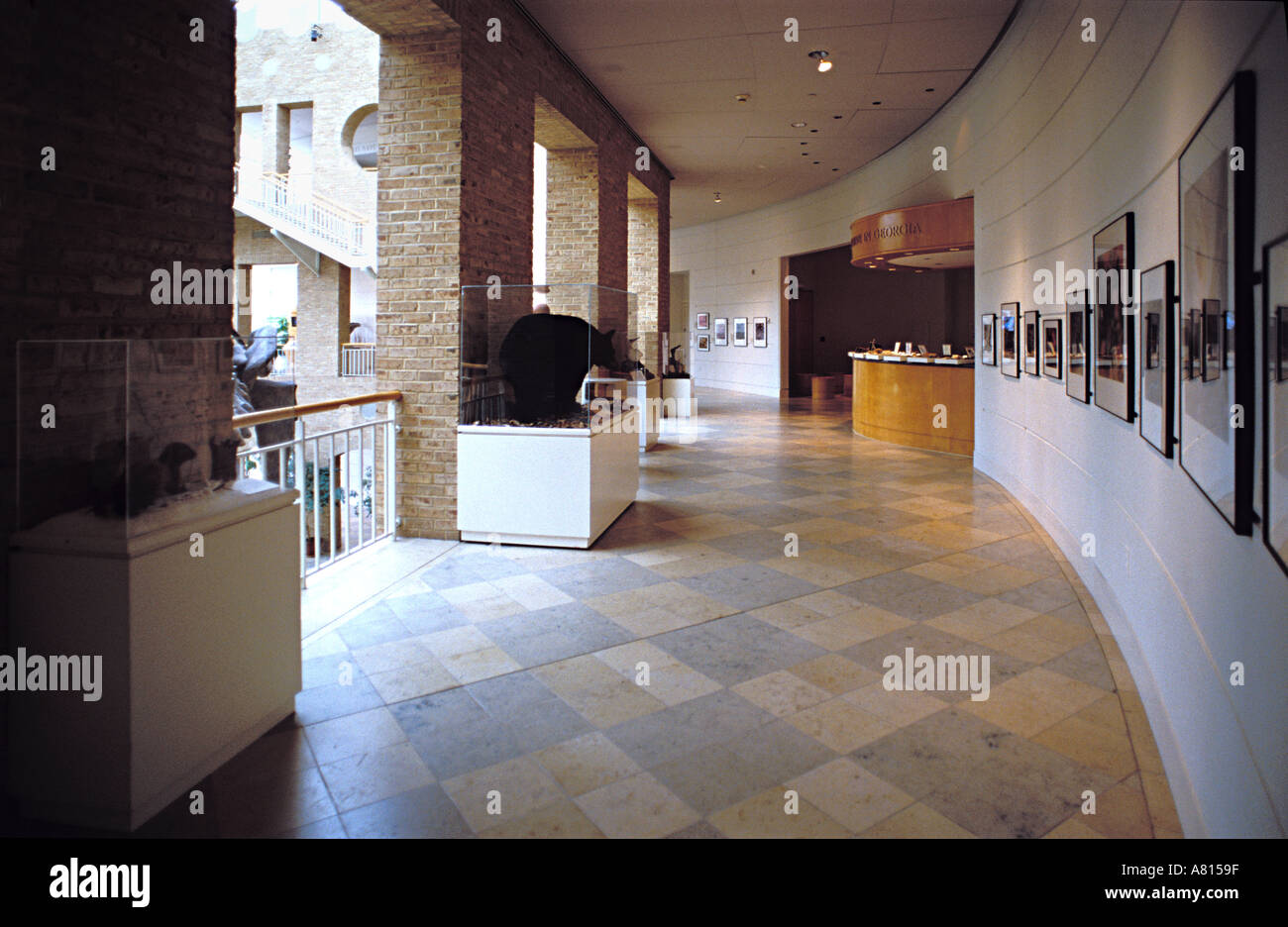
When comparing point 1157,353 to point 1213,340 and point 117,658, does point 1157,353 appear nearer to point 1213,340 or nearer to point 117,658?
point 1213,340

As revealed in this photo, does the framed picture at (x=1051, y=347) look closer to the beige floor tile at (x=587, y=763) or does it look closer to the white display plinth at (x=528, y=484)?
the white display plinth at (x=528, y=484)

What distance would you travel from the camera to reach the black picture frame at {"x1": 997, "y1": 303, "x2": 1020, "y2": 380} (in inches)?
313

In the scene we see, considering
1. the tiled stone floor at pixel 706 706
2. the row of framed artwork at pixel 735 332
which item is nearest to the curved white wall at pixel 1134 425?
the tiled stone floor at pixel 706 706

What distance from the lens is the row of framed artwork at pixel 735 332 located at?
20844 millimetres

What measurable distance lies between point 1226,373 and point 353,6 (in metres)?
5.96

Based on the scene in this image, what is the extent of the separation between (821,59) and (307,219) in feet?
43.0

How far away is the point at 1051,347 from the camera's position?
652 centimetres

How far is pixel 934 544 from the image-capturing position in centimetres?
631

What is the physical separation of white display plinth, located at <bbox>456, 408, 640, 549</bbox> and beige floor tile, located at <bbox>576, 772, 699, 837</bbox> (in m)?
3.36

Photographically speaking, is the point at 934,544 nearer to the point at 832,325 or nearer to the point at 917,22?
the point at 917,22

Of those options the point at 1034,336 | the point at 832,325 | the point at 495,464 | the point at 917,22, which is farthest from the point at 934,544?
the point at 832,325

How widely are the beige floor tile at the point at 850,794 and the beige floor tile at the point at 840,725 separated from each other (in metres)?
0.17

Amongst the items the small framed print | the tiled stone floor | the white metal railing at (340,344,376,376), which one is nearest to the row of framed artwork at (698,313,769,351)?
the white metal railing at (340,344,376,376)

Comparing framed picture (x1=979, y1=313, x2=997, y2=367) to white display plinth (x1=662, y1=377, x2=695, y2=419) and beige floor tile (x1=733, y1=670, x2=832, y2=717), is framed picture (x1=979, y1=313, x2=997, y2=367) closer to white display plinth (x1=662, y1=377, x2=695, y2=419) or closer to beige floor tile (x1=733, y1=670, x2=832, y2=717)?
white display plinth (x1=662, y1=377, x2=695, y2=419)
